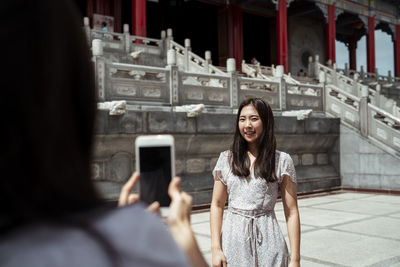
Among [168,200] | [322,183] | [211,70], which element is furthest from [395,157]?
[168,200]

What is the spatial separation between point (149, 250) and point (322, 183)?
9.16 meters

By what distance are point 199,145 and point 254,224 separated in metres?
5.22

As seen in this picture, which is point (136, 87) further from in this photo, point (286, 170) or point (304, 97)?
point (286, 170)

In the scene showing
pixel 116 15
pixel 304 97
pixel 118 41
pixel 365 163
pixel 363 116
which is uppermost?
pixel 116 15

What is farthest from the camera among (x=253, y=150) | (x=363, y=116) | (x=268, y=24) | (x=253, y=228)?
(x=268, y=24)

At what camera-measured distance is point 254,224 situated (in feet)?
7.24

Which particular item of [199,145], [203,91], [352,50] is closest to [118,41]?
[203,91]

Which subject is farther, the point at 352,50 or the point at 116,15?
the point at 352,50

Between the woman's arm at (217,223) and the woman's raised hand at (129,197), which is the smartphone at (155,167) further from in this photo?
the woman's arm at (217,223)

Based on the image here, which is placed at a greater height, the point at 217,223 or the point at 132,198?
the point at 132,198

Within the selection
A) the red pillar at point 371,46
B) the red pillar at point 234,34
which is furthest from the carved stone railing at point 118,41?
the red pillar at point 371,46

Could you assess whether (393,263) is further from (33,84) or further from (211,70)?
(211,70)

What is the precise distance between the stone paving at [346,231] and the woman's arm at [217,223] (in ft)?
6.45

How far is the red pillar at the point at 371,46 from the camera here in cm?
2134
